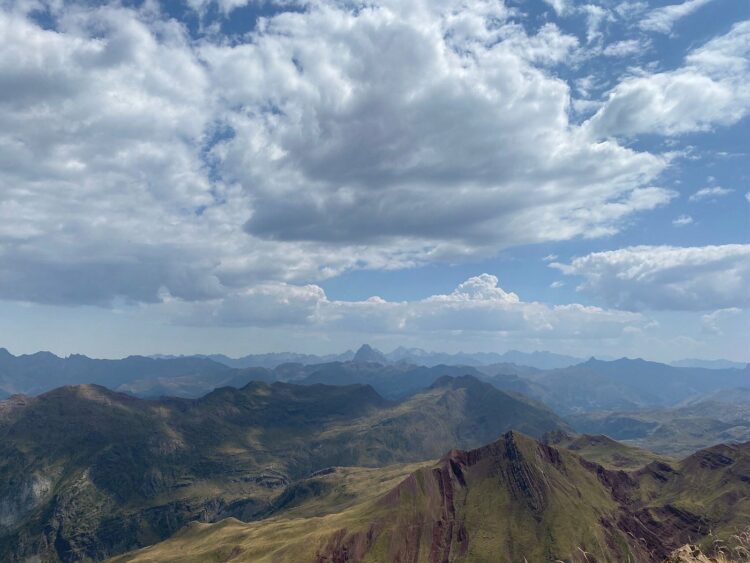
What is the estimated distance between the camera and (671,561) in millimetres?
32969

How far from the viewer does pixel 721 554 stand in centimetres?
3384

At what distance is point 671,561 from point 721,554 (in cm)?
392
